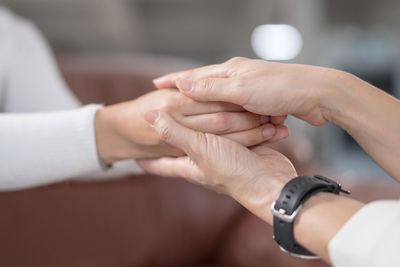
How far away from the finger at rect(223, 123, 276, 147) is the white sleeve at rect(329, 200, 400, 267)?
22 centimetres

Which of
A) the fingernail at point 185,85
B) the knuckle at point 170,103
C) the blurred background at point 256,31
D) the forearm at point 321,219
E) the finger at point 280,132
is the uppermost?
the fingernail at point 185,85

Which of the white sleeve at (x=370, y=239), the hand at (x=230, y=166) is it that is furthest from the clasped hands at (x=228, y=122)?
Answer: the white sleeve at (x=370, y=239)

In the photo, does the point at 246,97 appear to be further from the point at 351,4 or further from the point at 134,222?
the point at 351,4

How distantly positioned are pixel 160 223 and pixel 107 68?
0.47 m

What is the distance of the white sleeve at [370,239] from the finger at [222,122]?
0.24 metres

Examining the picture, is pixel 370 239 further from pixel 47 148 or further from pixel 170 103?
pixel 47 148

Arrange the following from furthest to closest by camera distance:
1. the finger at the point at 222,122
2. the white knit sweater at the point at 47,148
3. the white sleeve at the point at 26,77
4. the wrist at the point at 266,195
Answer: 1. the white sleeve at the point at 26,77
2. the white knit sweater at the point at 47,148
3. the finger at the point at 222,122
4. the wrist at the point at 266,195

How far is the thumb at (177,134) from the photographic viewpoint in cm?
65

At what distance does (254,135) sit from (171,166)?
0.49 feet

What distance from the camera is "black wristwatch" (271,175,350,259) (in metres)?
0.54

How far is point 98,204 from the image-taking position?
1.19 meters

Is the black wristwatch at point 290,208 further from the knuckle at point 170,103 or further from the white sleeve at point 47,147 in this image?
the white sleeve at point 47,147

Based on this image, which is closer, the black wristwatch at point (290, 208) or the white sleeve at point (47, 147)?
the black wristwatch at point (290, 208)

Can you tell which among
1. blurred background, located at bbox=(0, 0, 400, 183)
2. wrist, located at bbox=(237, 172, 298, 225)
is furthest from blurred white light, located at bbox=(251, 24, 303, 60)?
wrist, located at bbox=(237, 172, 298, 225)
